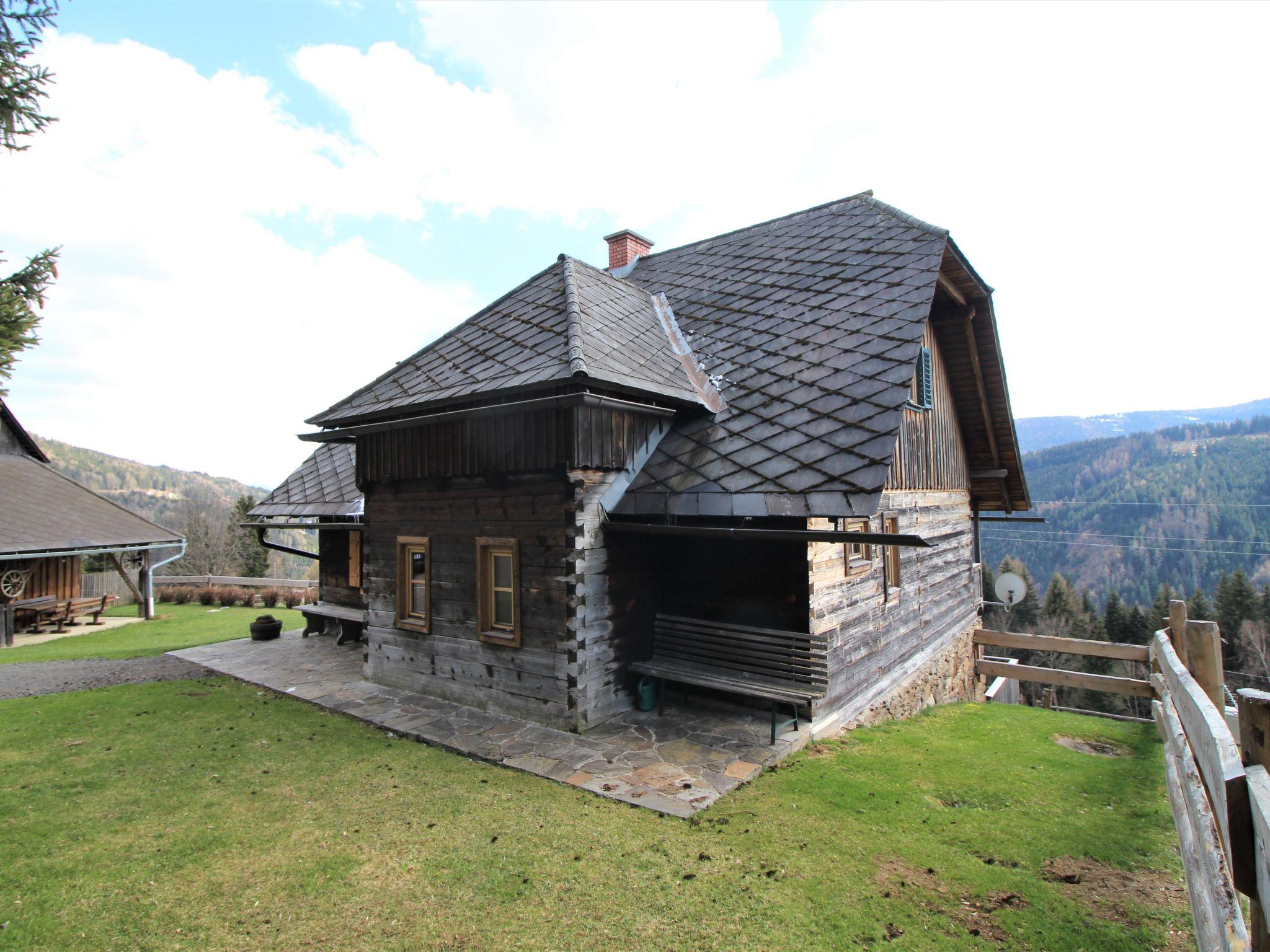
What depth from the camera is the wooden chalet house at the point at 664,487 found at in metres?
7.17

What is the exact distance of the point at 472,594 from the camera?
27.1 ft

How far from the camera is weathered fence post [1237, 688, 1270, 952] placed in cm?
231

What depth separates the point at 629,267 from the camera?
13289 mm

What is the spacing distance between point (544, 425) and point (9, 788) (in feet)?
20.5

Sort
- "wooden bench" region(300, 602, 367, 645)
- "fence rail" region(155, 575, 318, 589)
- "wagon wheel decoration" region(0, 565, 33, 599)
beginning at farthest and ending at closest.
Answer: "fence rail" region(155, 575, 318, 589) → "wagon wheel decoration" region(0, 565, 33, 599) → "wooden bench" region(300, 602, 367, 645)

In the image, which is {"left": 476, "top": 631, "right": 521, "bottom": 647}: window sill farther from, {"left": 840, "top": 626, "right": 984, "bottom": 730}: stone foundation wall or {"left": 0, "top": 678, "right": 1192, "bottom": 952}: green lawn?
{"left": 840, "top": 626, "right": 984, "bottom": 730}: stone foundation wall

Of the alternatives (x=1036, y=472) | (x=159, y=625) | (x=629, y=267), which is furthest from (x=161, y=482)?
(x=1036, y=472)

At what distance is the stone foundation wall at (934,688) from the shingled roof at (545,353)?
16.7 ft

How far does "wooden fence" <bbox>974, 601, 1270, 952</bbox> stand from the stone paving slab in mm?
3222

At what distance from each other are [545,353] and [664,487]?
2205 mm

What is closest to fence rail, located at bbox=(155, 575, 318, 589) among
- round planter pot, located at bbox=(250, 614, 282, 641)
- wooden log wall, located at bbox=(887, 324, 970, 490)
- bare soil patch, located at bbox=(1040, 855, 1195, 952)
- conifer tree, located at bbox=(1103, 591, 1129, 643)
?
round planter pot, located at bbox=(250, 614, 282, 641)

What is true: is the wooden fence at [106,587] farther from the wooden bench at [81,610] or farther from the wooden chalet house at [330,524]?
the wooden chalet house at [330,524]

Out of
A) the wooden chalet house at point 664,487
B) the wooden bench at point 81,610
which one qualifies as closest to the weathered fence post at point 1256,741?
the wooden chalet house at point 664,487

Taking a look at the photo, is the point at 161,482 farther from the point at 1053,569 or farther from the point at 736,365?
the point at 1053,569
